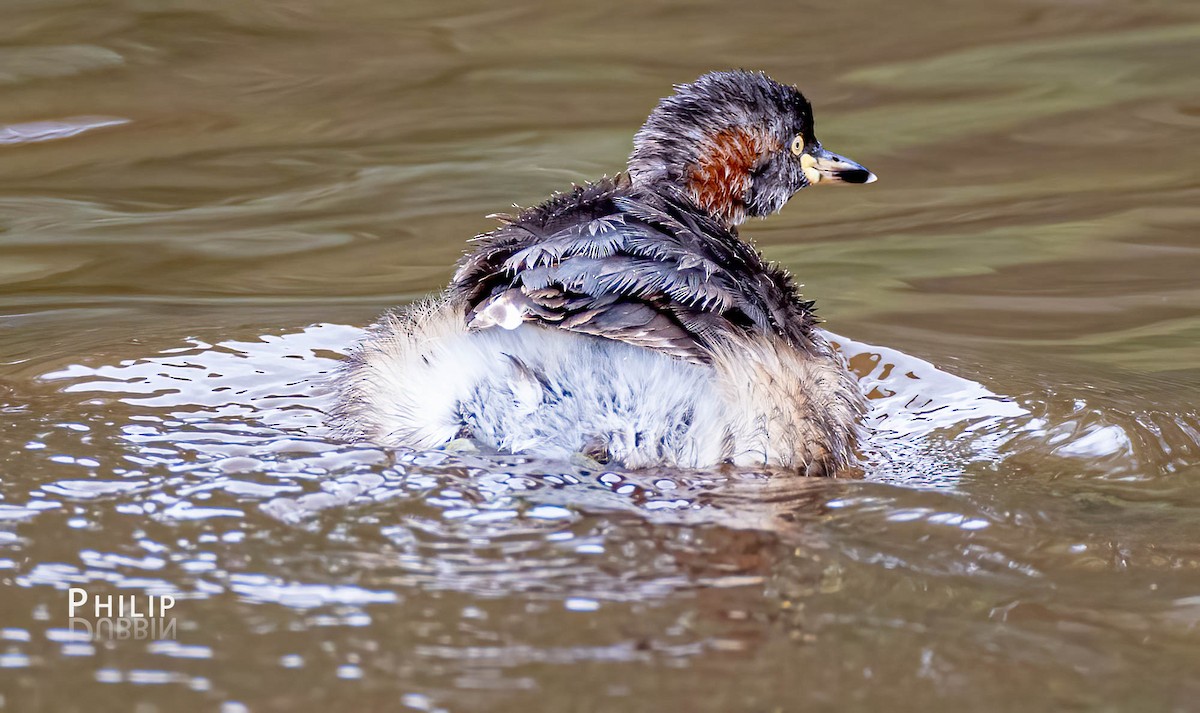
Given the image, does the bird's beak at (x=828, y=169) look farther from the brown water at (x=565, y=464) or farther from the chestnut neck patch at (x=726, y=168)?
the brown water at (x=565, y=464)

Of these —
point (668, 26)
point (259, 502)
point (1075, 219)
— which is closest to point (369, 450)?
point (259, 502)

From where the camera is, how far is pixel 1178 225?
7.73 meters

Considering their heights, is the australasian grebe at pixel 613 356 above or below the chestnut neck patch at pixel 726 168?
below

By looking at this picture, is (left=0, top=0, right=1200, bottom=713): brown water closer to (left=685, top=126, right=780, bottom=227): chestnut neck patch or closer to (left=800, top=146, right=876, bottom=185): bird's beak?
(left=800, top=146, right=876, bottom=185): bird's beak

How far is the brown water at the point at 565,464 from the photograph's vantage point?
9.82 ft

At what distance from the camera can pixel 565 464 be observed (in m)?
3.97

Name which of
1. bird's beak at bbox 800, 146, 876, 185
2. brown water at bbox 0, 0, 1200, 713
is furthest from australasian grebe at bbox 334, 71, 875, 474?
bird's beak at bbox 800, 146, 876, 185

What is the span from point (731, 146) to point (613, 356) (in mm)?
1777

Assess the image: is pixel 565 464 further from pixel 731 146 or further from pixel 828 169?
pixel 828 169

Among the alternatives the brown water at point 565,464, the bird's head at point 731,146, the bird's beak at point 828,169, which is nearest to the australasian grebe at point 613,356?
the brown water at point 565,464

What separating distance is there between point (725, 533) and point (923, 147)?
565cm

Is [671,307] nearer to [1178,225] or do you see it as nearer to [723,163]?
[723,163]

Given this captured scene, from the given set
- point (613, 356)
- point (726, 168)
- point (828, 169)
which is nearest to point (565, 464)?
point (613, 356)

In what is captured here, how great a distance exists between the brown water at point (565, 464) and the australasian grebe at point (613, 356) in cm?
17
